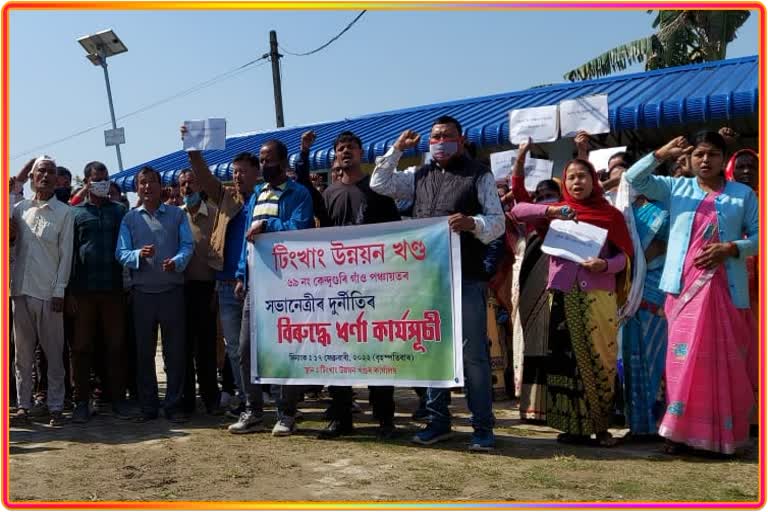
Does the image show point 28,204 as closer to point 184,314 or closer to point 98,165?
point 98,165

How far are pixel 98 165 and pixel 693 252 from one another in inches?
189

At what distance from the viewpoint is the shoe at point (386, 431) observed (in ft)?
19.0

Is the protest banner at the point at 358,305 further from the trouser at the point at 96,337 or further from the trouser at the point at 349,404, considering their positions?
the trouser at the point at 96,337

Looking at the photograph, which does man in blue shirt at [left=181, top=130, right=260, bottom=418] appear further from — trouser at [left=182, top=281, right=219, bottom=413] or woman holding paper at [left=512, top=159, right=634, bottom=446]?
woman holding paper at [left=512, top=159, right=634, bottom=446]

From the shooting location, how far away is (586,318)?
5.52 meters

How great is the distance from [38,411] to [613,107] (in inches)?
331

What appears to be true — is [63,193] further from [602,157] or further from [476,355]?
[602,157]

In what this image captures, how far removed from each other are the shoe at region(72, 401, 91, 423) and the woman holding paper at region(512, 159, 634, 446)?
3.66 m

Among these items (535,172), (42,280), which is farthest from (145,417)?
(535,172)

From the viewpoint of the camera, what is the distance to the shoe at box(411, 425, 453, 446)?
551 cm

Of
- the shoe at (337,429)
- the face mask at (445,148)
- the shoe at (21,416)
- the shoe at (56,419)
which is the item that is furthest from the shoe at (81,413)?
the face mask at (445,148)

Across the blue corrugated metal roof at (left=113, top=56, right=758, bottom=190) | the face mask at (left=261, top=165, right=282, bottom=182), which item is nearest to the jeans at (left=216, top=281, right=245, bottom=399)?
the face mask at (left=261, top=165, right=282, bottom=182)

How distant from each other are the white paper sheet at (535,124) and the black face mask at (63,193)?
159 inches

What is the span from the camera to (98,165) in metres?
7.16
